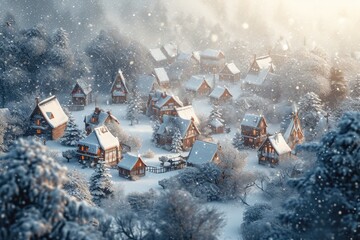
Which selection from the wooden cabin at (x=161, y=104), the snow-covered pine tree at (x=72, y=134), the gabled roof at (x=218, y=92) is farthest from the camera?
the gabled roof at (x=218, y=92)

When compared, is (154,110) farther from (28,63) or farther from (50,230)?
(50,230)

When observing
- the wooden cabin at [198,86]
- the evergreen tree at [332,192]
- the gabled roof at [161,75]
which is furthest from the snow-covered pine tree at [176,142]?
the evergreen tree at [332,192]

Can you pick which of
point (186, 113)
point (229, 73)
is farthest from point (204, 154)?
point (229, 73)

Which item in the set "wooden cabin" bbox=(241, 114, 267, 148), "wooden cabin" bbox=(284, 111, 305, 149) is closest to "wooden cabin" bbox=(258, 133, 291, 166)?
"wooden cabin" bbox=(284, 111, 305, 149)

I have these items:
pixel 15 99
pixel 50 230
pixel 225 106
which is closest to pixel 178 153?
pixel 225 106

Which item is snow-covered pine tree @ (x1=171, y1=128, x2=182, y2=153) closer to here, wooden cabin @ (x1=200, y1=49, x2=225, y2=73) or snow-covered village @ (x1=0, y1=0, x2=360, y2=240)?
snow-covered village @ (x1=0, y1=0, x2=360, y2=240)

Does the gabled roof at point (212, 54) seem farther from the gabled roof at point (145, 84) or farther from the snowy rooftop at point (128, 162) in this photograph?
the snowy rooftop at point (128, 162)
